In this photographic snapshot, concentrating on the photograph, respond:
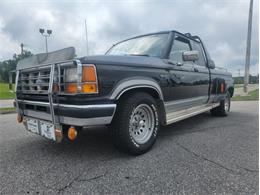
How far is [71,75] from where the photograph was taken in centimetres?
232

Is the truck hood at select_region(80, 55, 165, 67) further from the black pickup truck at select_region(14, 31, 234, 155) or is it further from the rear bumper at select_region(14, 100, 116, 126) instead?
the rear bumper at select_region(14, 100, 116, 126)

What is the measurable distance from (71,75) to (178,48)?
2.30 meters

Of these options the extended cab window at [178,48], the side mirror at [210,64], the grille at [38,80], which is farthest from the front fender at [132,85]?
the side mirror at [210,64]

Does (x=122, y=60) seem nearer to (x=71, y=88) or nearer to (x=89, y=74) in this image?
(x=89, y=74)

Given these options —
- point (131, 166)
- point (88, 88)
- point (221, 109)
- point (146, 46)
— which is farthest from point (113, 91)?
point (221, 109)

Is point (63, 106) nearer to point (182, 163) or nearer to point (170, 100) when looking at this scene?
point (182, 163)

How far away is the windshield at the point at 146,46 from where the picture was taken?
3475mm

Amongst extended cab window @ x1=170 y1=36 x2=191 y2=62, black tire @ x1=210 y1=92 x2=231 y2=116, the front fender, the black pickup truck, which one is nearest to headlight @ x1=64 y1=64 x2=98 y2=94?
the black pickup truck

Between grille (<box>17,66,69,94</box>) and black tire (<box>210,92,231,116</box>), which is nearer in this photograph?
grille (<box>17,66,69,94</box>)

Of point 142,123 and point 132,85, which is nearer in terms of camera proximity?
point 132,85

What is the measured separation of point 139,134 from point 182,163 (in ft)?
2.35

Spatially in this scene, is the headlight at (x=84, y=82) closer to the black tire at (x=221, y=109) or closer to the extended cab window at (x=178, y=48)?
the extended cab window at (x=178, y=48)

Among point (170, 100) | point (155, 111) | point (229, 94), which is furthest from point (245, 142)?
point (229, 94)

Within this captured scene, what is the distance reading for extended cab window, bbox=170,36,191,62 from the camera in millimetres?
3615
